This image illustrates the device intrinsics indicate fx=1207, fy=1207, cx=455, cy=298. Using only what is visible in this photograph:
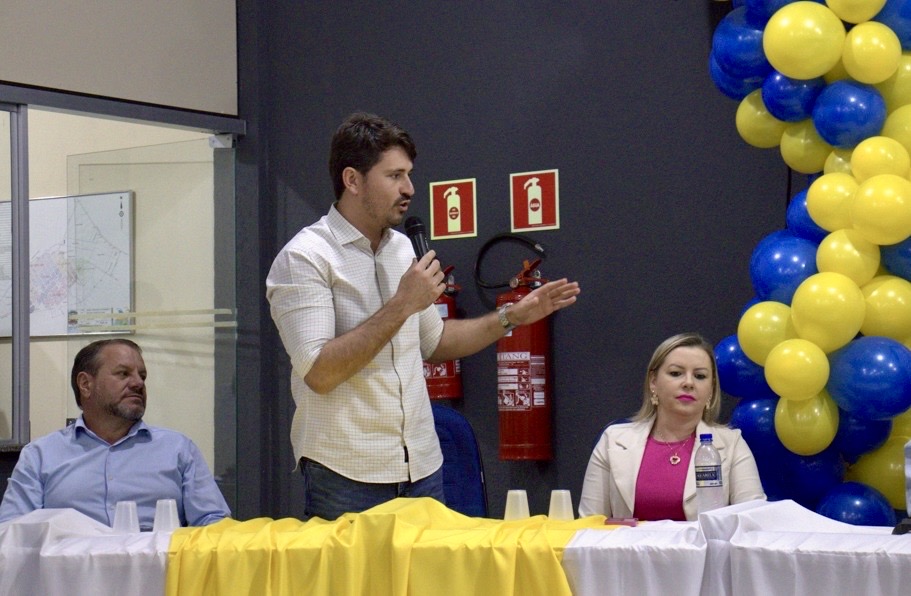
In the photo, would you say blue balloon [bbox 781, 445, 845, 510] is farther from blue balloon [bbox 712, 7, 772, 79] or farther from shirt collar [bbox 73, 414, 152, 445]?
shirt collar [bbox 73, 414, 152, 445]

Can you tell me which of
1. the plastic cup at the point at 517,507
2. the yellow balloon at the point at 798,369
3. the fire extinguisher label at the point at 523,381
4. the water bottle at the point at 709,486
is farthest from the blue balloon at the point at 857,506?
the fire extinguisher label at the point at 523,381

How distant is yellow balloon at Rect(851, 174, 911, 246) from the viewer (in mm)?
2924

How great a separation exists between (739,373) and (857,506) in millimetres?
505

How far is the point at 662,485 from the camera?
3.11 m

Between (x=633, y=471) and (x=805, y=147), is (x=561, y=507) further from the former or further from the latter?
(x=805, y=147)

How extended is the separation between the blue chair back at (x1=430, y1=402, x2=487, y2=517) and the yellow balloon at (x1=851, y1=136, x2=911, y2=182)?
4.11ft

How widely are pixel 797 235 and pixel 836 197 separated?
0.79 ft

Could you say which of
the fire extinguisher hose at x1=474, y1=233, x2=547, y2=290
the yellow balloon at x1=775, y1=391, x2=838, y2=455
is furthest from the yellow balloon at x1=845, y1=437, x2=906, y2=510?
the fire extinguisher hose at x1=474, y1=233, x2=547, y2=290

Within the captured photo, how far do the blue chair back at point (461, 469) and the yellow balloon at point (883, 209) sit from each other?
119 centimetres

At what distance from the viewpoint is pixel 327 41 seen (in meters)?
5.23

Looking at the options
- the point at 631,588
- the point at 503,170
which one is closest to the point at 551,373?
the point at 503,170

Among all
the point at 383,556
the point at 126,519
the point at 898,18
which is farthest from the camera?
the point at 898,18

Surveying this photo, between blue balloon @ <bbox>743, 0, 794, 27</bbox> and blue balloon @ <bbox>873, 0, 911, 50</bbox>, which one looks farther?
blue balloon @ <bbox>743, 0, 794, 27</bbox>

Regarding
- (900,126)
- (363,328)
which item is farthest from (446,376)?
(900,126)
